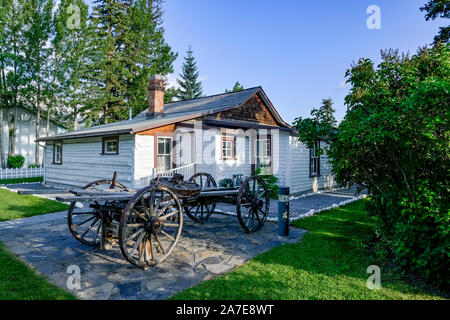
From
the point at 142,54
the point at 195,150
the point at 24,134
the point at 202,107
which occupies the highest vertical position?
the point at 142,54

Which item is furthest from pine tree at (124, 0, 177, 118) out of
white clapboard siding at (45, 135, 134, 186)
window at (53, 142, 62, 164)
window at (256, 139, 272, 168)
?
window at (256, 139, 272, 168)

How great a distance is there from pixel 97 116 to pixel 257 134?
22.1 meters

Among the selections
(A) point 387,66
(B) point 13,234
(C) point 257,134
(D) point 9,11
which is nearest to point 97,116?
(D) point 9,11

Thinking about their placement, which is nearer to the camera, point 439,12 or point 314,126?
point 314,126

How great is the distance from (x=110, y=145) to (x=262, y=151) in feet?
21.8

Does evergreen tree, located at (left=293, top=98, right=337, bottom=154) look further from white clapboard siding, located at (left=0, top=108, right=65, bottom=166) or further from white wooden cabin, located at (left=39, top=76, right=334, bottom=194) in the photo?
white clapboard siding, located at (left=0, top=108, right=65, bottom=166)

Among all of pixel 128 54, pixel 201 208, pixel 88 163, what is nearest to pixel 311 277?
pixel 201 208

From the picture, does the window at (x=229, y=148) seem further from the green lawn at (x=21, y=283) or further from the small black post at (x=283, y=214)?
the green lawn at (x=21, y=283)

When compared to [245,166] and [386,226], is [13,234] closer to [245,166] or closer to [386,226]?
[386,226]

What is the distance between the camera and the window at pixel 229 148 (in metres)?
11.3

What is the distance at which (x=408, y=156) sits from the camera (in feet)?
11.9

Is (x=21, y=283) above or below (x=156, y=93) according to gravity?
below

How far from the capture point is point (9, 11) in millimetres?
20312

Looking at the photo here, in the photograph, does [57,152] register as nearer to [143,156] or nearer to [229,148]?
[143,156]
